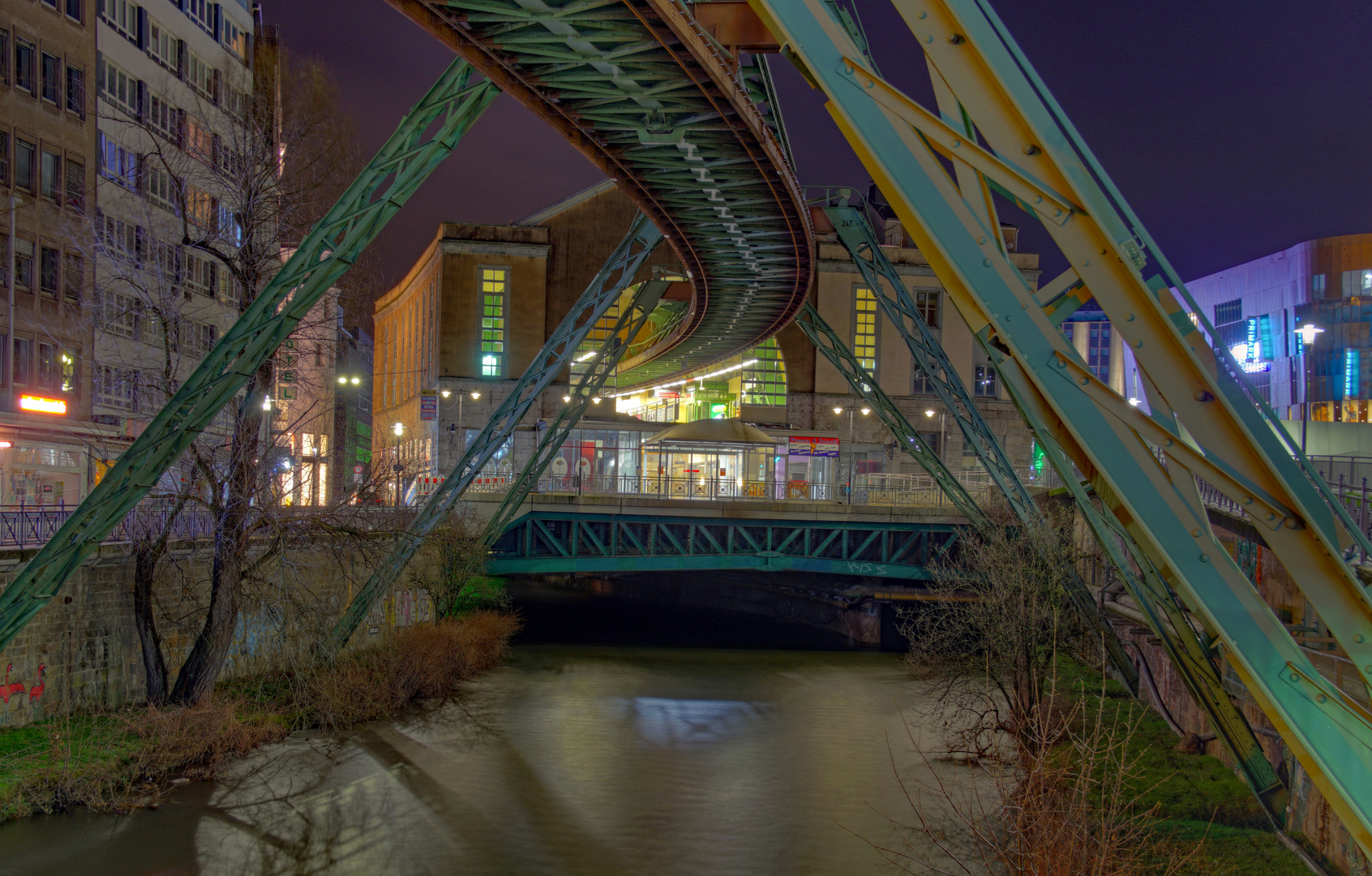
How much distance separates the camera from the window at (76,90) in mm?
34250

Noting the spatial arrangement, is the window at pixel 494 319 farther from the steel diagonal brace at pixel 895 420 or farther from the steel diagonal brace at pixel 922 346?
the steel diagonal brace at pixel 922 346

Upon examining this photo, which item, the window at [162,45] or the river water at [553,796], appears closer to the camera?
the river water at [553,796]

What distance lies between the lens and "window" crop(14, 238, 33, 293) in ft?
107

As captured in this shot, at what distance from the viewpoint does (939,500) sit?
41312 mm

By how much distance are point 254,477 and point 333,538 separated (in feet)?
7.04

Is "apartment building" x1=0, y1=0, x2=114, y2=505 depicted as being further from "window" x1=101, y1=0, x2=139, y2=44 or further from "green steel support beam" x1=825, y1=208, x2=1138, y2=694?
"green steel support beam" x1=825, y1=208, x2=1138, y2=694

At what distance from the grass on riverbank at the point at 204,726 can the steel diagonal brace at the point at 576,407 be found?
5016mm

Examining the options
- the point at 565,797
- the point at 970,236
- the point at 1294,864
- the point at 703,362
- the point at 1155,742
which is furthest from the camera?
the point at 703,362

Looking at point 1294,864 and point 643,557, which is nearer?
point 1294,864

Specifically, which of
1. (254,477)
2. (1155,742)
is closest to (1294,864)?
(1155,742)

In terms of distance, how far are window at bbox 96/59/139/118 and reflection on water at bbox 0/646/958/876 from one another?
23287 mm

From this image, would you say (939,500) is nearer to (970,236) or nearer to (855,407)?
(855,407)

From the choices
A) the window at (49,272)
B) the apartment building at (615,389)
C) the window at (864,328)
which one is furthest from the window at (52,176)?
the window at (864,328)

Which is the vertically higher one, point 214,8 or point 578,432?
point 214,8
